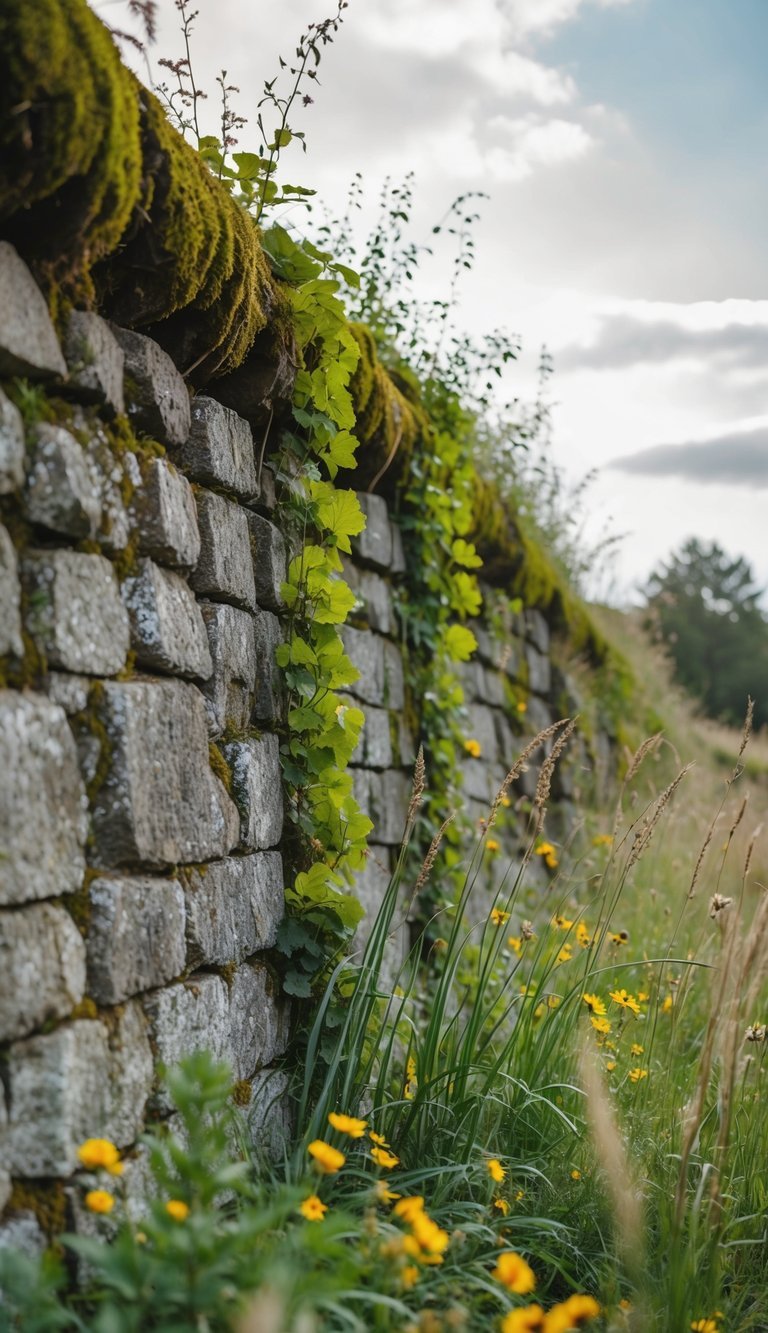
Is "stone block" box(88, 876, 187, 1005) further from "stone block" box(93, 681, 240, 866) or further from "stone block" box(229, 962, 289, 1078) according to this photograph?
"stone block" box(229, 962, 289, 1078)

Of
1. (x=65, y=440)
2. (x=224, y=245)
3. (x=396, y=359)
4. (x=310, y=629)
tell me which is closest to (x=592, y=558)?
(x=396, y=359)

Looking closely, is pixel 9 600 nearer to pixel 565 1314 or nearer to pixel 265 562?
pixel 265 562

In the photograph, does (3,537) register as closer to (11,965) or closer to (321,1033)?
(11,965)

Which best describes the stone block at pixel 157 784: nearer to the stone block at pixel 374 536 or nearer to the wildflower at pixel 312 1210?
the wildflower at pixel 312 1210

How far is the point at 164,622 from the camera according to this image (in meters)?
1.96

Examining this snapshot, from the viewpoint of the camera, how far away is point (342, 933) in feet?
8.29

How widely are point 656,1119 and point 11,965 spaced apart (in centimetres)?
166

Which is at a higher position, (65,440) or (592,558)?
(592,558)

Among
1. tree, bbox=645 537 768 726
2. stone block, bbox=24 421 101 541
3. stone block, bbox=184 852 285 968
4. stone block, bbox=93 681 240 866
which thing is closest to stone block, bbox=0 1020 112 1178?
stone block, bbox=93 681 240 866

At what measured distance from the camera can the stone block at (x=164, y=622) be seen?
1.92m

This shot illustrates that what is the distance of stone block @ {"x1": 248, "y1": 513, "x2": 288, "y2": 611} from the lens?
8.38 feet

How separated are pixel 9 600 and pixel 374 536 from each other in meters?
2.15

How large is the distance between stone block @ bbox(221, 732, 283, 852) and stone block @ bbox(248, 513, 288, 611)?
1.01ft

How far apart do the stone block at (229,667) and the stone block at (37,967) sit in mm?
678
